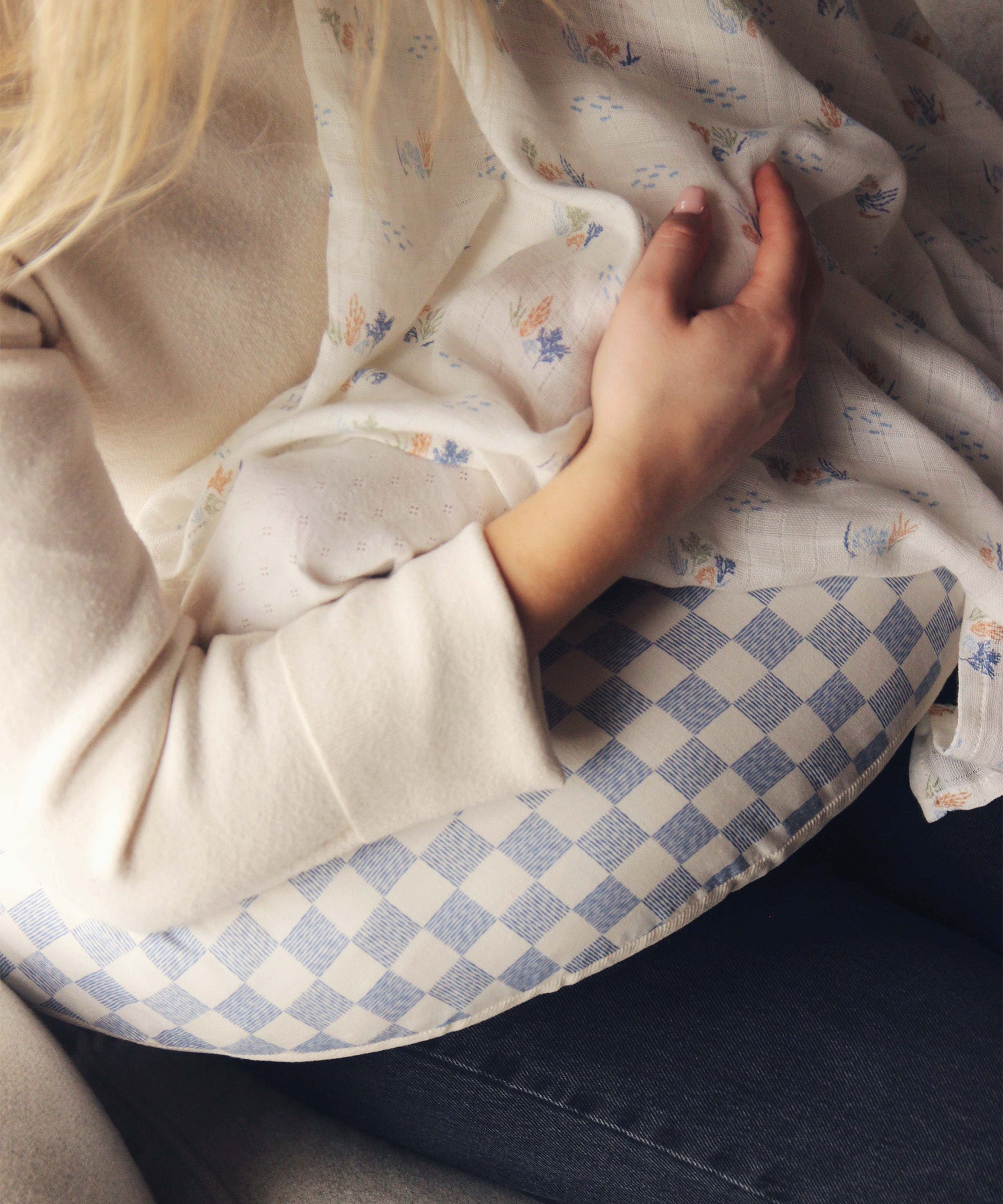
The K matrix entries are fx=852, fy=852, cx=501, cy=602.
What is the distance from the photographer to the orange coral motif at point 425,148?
45 cm

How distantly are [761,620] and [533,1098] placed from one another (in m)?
0.34

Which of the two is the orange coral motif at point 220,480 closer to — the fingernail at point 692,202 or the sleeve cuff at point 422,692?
the sleeve cuff at point 422,692

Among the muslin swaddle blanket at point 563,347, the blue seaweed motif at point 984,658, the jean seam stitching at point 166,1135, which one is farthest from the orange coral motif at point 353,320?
the jean seam stitching at point 166,1135

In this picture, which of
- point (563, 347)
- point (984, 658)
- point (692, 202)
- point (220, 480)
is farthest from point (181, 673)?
point (984, 658)

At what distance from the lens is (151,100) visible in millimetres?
353

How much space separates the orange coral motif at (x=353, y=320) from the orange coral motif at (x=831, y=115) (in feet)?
1.01

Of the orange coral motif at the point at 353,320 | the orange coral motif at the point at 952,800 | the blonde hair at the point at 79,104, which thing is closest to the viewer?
the blonde hair at the point at 79,104

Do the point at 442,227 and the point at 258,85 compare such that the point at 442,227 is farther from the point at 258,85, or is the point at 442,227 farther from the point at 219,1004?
the point at 219,1004

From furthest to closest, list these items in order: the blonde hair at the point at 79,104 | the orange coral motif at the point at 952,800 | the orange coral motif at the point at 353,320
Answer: the orange coral motif at the point at 952,800
the orange coral motif at the point at 353,320
the blonde hair at the point at 79,104

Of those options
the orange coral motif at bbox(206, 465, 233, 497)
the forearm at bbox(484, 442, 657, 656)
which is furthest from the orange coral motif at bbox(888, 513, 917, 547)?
the orange coral motif at bbox(206, 465, 233, 497)

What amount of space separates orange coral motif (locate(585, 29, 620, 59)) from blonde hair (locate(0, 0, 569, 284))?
0.17 meters

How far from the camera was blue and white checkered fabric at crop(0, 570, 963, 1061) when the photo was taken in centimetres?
43

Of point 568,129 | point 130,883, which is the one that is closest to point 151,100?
point 568,129

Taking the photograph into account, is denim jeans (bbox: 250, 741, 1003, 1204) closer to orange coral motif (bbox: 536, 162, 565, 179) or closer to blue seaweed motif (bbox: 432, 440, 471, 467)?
blue seaweed motif (bbox: 432, 440, 471, 467)
